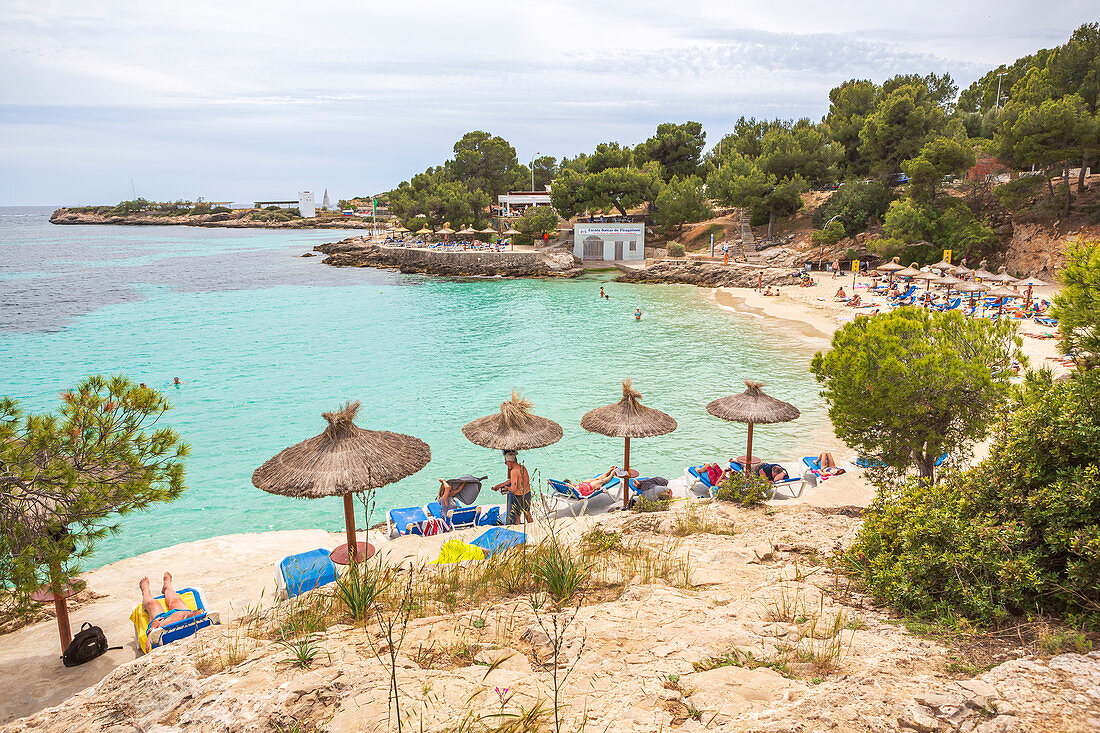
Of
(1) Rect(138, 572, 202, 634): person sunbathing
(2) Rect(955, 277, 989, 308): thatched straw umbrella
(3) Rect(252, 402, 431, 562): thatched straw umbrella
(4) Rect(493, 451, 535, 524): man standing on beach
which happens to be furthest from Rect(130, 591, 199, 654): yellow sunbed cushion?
(2) Rect(955, 277, 989, 308): thatched straw umbrella

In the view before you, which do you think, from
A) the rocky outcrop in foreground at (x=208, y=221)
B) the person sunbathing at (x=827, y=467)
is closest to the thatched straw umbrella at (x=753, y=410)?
the person sunbathing at (x=827, y=467)

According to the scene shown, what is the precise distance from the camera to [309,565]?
7.45m

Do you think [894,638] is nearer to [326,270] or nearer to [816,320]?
[816,320]

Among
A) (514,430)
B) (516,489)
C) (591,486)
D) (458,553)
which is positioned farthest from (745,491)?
(458,553)

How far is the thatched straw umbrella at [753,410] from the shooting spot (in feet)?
36.2

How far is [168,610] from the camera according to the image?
6.62 m

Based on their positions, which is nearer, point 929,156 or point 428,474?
point 428,474

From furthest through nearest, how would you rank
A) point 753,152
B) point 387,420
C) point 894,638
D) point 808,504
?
point 753,152, point 387,420, point 808,504, point 894,638

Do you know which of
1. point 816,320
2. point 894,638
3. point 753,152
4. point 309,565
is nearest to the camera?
point 894,638

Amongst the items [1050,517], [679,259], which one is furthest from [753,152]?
[1050,517]

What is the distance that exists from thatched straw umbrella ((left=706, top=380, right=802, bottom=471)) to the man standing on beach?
14.0ft

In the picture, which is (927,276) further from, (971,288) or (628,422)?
(628,422)

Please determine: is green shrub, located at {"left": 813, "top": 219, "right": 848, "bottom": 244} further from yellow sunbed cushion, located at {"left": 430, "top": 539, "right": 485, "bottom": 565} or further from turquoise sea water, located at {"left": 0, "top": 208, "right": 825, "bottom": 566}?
yellow sunbed cushion, located at {"left": 430, "top": 539, "right": 485, "bottom": 565}

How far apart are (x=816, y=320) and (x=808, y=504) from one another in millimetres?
22034
